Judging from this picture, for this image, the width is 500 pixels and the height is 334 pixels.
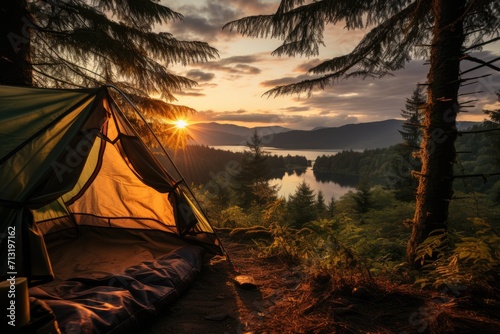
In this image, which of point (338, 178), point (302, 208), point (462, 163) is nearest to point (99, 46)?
point (302, 208)

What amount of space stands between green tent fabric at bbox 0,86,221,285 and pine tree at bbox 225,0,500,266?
10.4 ft

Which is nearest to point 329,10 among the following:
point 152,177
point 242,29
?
point 242,29

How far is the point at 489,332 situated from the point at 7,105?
5.51 meters

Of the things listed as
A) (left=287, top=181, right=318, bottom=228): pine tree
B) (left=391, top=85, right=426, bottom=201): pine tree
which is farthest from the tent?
(left=391, top=85, right=426, bottom=201): pine tree

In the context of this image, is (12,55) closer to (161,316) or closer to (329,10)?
(161,316)

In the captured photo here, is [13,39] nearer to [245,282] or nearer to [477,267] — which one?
Answer: [245,282]

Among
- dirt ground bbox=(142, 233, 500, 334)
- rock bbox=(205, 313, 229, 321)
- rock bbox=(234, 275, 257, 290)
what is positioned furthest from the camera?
rock bbox=(234, 275, 257, 290)

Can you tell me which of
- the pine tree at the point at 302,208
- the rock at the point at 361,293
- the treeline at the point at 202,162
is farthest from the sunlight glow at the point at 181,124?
the treeline at the point at 202,162

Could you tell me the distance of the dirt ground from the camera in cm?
243

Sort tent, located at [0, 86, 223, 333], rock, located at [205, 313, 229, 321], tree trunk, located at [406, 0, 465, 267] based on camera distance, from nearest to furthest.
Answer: tent, located at [0, 86, 223, 333] → rock, located at [205, 313, 229, 321] → tree trunk, located at [406, 0, 465, 267]

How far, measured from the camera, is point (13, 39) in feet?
16.4

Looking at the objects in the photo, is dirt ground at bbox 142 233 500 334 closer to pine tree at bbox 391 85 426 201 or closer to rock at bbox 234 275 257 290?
rock at bbox 234 275 257 290

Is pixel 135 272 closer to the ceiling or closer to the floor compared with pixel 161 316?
closer to the ceiling

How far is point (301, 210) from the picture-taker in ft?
60.2
